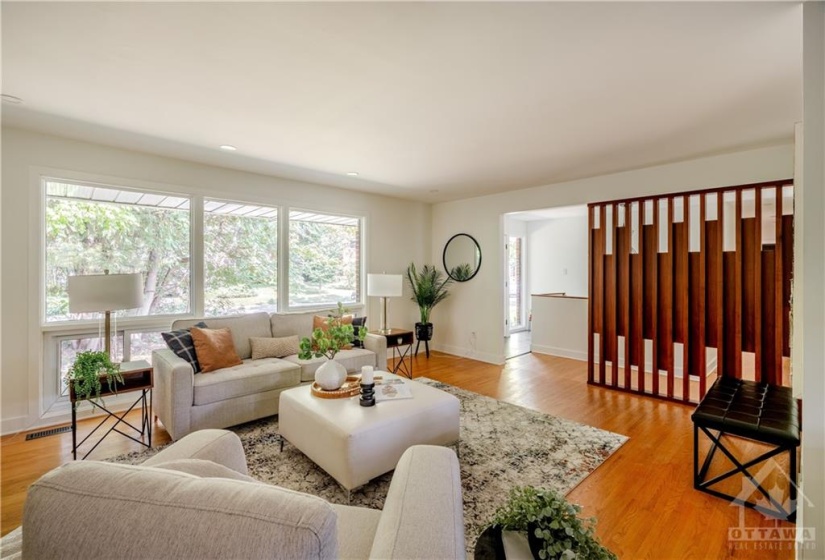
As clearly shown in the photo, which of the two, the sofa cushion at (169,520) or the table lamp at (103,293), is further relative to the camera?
the table lamp at (103,293)

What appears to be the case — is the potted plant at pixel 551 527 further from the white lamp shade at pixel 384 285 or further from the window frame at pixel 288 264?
the window frame at pixel 288 264

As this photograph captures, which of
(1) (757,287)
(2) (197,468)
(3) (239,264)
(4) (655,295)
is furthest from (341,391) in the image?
(1) (757,287)

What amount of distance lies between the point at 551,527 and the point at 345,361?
2.82 metres

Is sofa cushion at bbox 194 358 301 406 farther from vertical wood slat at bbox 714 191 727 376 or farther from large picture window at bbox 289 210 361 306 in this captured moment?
vertical wood slat at bbox 714 191 727 376

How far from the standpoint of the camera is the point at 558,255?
7.38 metres

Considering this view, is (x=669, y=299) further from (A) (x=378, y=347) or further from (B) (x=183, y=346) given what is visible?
(B) (x=183, y=346)

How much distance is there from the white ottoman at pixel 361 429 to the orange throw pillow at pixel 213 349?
3.03ft

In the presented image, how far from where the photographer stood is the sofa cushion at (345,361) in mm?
3385

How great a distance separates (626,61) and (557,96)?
0.44 metres

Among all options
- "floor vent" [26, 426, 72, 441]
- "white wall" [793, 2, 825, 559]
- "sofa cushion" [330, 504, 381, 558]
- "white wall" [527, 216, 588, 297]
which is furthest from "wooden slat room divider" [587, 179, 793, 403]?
"floor vent" [26, 426, 72, 441]

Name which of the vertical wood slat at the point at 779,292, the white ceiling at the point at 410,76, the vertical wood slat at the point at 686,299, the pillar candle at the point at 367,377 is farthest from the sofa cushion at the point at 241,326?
the vertical wood slat at the point at 779,292

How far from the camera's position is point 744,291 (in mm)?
3342

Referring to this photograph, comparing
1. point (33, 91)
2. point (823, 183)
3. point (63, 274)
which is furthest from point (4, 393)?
point (823, 183)

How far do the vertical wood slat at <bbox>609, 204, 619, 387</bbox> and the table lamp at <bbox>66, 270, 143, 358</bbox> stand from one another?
4660mm
